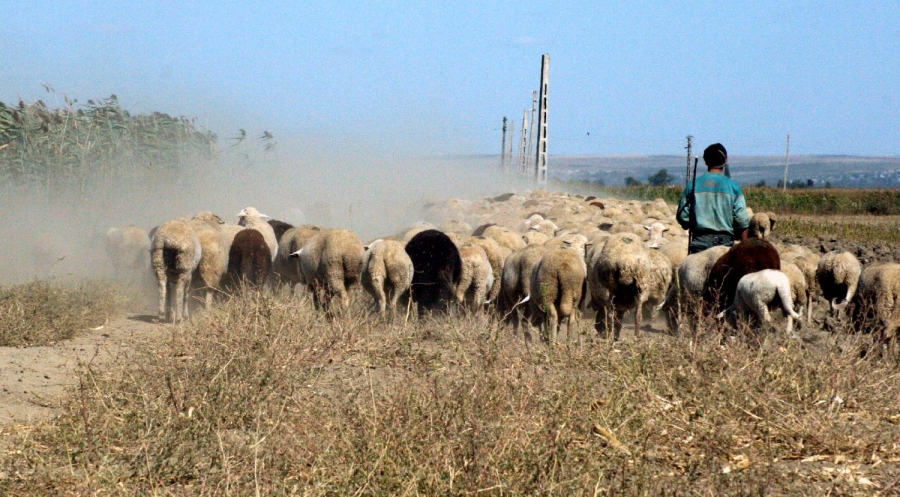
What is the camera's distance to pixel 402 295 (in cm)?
1309

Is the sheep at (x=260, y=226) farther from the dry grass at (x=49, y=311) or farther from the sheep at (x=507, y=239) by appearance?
the sheep at (x=507, y=239)

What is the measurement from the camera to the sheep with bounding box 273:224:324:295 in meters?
14.6

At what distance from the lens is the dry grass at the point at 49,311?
1057 cm

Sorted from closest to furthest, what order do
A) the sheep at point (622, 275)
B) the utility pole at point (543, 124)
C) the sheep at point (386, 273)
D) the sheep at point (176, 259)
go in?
the sheep at point (622, 275) < the sheep at point (386, 273) < the sheep at point (176, 259) < the utility pole at point (543, 124)

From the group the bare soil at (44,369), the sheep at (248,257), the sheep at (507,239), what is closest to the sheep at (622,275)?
the sheep at (507,239)

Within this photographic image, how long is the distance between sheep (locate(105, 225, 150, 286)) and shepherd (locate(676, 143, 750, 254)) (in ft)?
33.1

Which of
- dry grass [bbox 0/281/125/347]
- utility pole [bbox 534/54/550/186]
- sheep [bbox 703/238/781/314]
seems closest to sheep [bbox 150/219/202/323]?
dry grass [bbox 0/281/125/347]

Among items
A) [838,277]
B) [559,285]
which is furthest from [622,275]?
[838,277]

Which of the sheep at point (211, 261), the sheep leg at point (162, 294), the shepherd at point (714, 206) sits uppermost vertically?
the shepherd at point (714, 206)

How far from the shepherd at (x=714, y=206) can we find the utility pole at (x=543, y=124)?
26.3 meters

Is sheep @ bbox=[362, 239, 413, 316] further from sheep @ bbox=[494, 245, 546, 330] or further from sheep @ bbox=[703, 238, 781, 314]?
sheep @ bbox=[703, 238, 781, 314]

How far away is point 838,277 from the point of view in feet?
46.2

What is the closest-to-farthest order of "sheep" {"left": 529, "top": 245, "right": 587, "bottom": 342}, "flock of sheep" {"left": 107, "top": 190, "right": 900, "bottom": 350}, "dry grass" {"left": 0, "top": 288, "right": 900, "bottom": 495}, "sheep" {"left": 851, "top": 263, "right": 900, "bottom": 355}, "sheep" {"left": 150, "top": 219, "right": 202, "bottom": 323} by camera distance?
"dry grass" {"left": 0, "top": 288, "right": 900, "bottom": 495}
"flock of sheep" {"left": 107, "top": 190, "right": 900, "bottom": 350}
"sheep" {"left": 851, "top": 263, "right": 900, "bottom": 355}
"sheep" {"left": 529, "top": 245, "right": 587, "bottom": 342}
"sheep" {"left": 150, "top": 219, "right": 202, "bottom": 323}

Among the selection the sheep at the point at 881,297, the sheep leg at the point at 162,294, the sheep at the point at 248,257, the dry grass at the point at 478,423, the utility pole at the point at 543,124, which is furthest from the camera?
the utility pole at the point at 543,124
